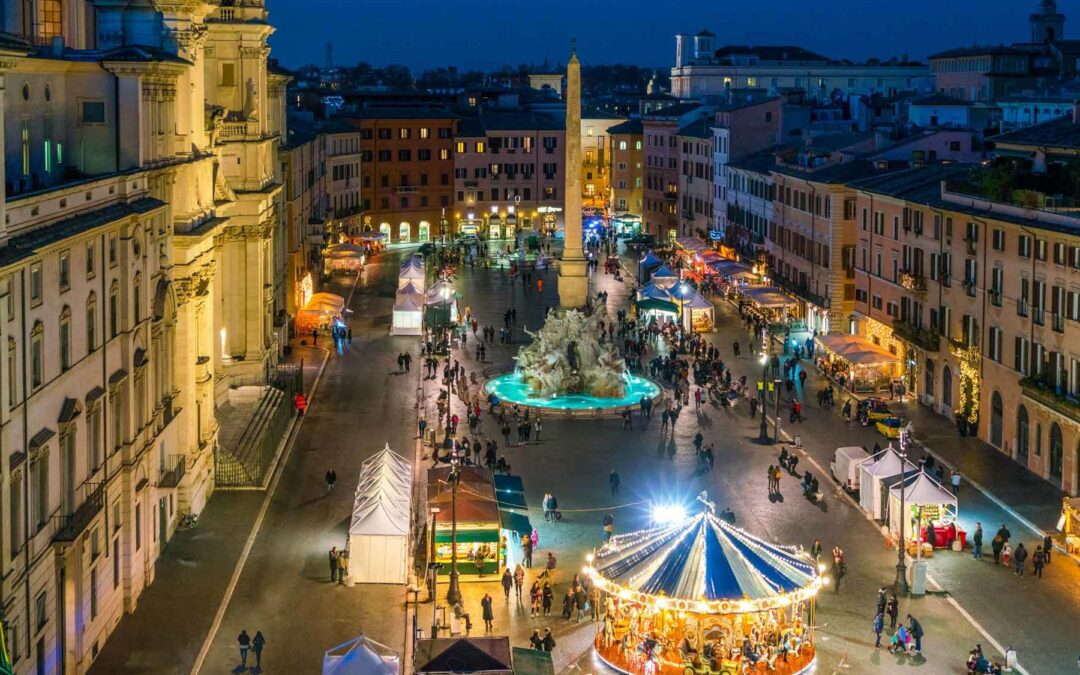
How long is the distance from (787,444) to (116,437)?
29649 millimetres

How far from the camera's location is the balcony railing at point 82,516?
1330 inches

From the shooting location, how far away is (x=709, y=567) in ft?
124

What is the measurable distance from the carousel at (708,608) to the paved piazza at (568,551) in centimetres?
106

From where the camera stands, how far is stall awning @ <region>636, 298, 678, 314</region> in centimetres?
9238

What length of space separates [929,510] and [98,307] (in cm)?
2403

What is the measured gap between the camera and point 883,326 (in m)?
76.1

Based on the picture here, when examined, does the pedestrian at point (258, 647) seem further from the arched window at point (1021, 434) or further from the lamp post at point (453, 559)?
the arched window at point (1021, 434)

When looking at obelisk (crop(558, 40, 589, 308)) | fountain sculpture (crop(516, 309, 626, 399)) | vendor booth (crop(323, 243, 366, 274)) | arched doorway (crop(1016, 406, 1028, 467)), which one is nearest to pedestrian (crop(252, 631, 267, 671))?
arched doorway (crop(1016, 406, 1028, 467))

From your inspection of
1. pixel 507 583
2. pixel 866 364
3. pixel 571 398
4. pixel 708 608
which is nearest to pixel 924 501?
pixel 708 608

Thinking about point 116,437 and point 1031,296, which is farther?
point 1031,296

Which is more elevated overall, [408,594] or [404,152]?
[404,152]

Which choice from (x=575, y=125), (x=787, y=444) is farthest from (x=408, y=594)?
(x=575, y=125)

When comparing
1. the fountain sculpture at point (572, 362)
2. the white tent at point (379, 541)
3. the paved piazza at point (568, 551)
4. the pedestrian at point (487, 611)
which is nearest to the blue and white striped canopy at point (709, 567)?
the paved piazza at point (568, 551)

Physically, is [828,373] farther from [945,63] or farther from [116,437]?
[945,63]
